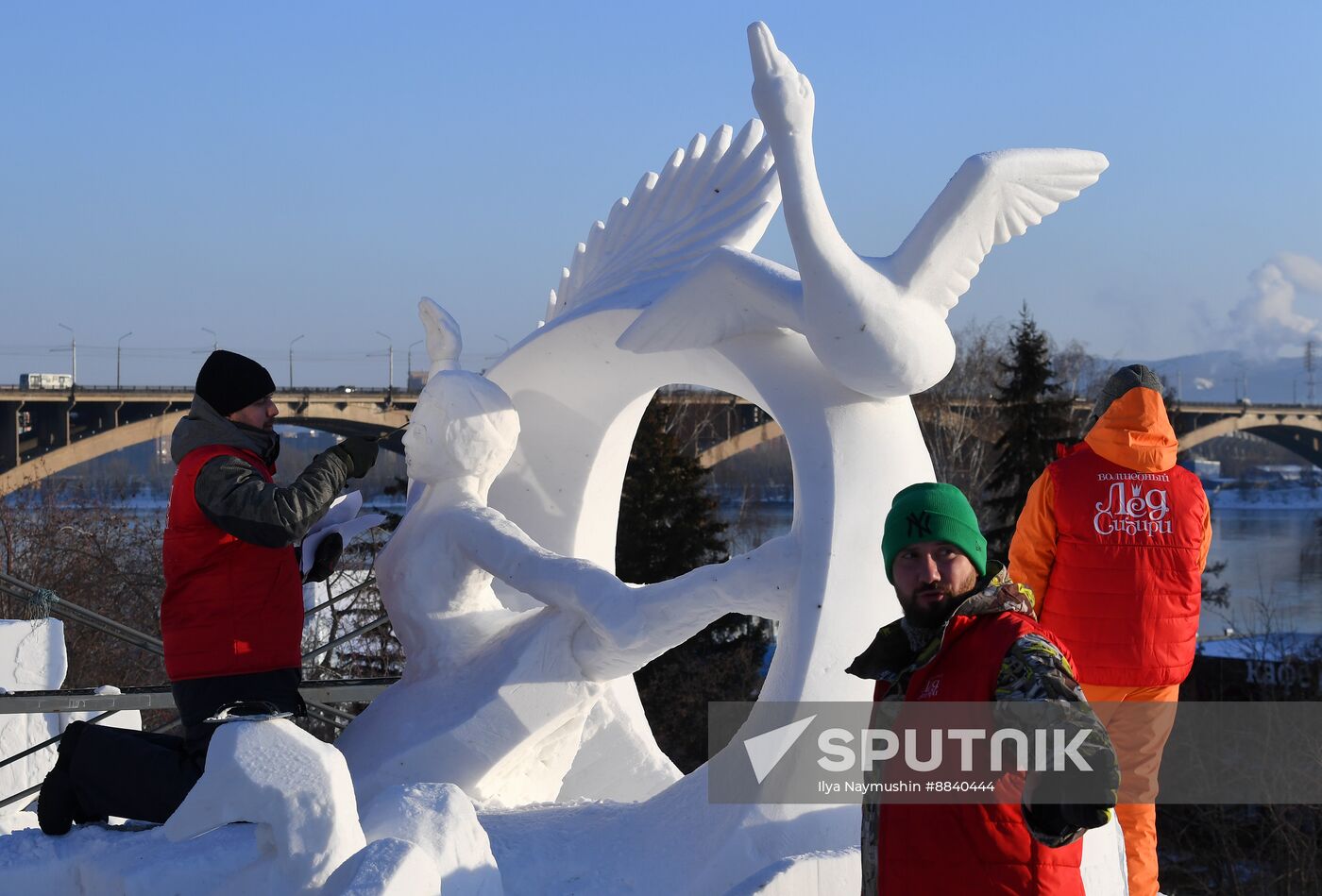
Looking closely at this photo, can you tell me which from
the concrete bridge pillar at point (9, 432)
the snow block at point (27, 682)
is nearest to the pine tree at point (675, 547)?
the snow block at point (27, 682)

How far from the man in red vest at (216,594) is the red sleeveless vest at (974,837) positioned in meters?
1.75

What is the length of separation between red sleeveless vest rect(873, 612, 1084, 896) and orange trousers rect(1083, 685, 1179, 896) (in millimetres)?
1857

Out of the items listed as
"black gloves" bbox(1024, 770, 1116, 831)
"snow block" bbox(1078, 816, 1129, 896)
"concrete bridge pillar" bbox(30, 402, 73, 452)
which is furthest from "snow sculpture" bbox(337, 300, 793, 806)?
"concrete bridge pillar" bbox(30, 402, 73, 452)

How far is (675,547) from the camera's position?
18.9 meters

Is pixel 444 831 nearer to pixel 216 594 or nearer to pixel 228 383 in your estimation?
pixel 216 594

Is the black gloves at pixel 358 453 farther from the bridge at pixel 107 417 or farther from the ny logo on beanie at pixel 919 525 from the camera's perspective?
the bridge at pixel 107 417

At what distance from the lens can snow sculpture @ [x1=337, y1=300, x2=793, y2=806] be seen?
403 centimetres

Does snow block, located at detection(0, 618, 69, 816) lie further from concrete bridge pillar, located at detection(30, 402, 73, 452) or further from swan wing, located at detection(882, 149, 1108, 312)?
concrete bridge pillar, located at detection(30, 402, 73, 452)

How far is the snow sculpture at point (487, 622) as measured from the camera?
4.03 m

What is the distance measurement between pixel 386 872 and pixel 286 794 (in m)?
0.28

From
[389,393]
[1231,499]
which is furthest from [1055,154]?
[1231,499]

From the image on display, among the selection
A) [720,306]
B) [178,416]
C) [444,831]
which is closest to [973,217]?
[720,306]

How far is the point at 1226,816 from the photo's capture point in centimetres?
1412

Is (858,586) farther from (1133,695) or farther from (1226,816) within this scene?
(1226,816)
